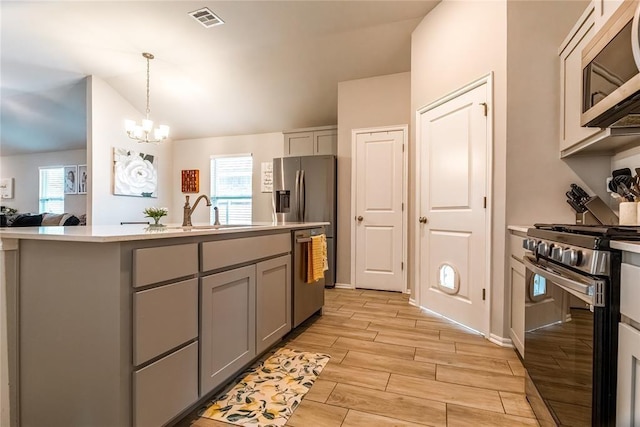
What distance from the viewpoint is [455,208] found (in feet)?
9.15

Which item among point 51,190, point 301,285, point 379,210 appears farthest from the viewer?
point 51,190

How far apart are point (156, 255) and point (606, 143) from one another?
2.67 metres

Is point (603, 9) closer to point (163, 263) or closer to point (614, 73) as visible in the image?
point (614, 73)

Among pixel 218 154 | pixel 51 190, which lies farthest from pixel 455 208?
pixel 51 190

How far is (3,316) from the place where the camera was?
128 cm

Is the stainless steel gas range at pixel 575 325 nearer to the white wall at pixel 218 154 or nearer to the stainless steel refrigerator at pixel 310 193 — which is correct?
the stainless steel refrigerator at pixel 310 193

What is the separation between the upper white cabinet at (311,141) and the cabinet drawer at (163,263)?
374 centimetres

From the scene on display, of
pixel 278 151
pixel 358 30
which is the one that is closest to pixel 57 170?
pixel 278 151

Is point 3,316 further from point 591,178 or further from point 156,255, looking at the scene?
point 591,178

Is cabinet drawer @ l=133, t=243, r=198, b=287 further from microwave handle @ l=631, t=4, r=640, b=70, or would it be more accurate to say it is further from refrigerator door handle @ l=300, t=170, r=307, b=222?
refrigerator door handle @ l=300, t=170, r=307, b=222

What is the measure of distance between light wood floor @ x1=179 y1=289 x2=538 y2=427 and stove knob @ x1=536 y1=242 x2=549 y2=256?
0.82 meters

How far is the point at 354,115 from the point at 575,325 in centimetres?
363

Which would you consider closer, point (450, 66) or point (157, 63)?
point (450, 66)

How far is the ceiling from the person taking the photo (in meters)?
A: 3.32
